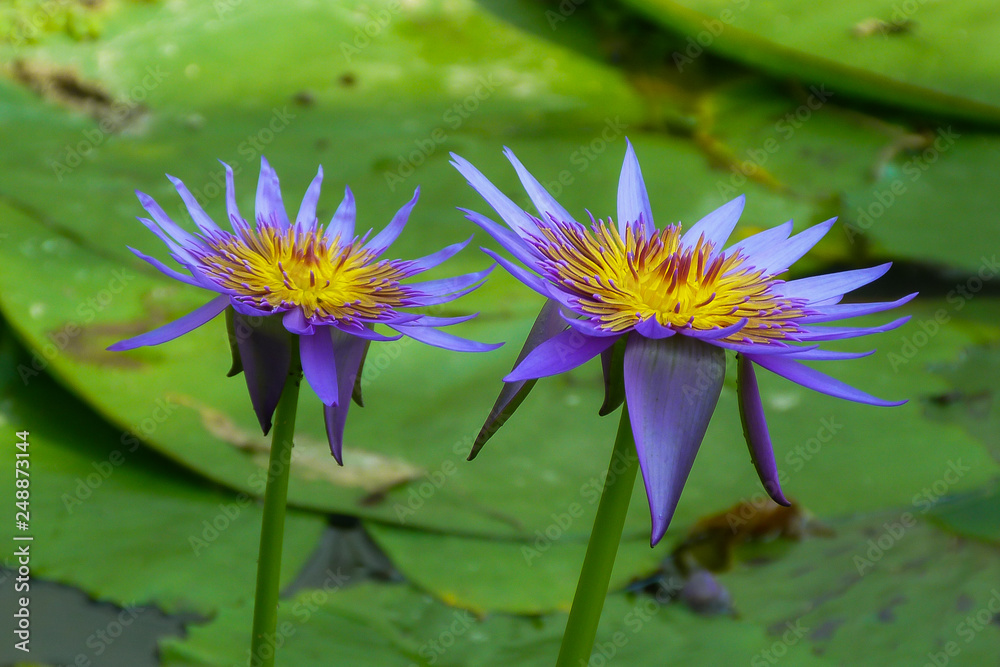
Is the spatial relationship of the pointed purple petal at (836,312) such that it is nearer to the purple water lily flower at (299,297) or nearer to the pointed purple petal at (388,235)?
the purple water lily flower at (299,297)

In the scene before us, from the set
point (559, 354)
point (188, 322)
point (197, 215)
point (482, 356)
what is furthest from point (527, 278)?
point (482, 356)

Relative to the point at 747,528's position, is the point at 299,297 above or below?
above

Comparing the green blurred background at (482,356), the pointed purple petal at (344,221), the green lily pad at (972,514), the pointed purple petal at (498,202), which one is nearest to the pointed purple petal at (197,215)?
the pointed purple petal at (344,221)

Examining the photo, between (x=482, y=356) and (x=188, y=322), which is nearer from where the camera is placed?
(x=188, y=322)

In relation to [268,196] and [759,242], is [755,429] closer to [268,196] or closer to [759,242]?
[759,242]

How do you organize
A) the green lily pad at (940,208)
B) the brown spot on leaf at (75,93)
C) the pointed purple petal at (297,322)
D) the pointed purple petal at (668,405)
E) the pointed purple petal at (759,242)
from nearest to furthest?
the pointed purple petal at (668,405) → the pointed purple petal at (297,322) → the pointed purple petal at (759,242) → the green lily pad at (940,208) → the brown spot on leaf at (75,93)

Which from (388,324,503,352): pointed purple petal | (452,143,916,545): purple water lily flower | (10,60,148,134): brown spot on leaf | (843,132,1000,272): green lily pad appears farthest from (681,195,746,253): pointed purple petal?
(10,60,148,134): brown spot on leaf

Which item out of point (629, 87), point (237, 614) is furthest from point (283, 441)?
point (629, 87)
